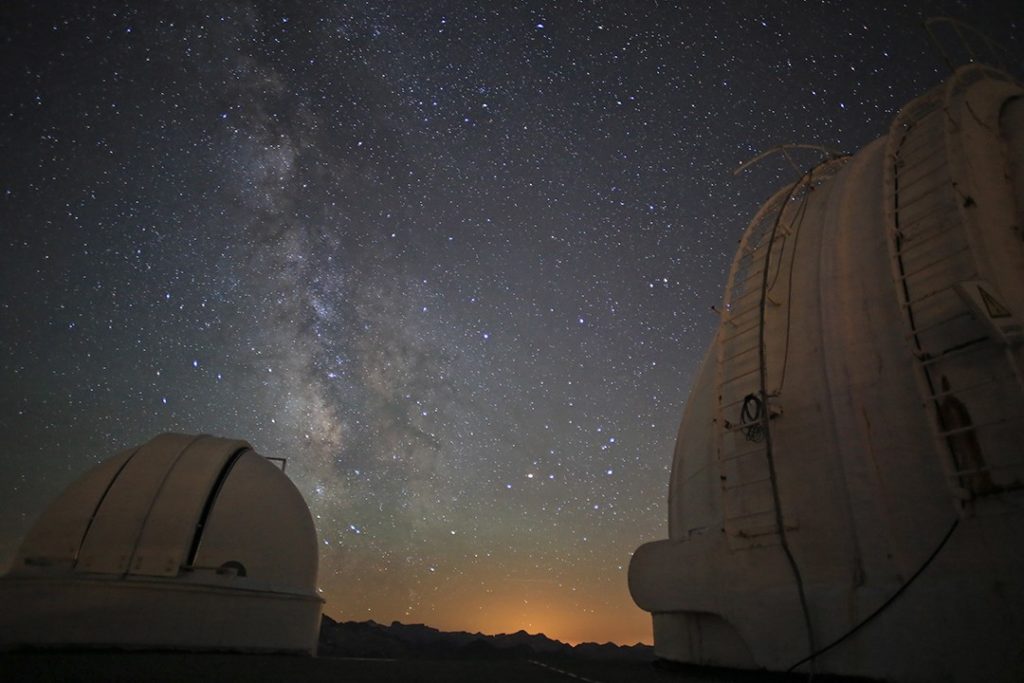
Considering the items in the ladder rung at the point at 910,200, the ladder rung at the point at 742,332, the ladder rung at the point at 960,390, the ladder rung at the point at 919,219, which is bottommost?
the ladder rung at the point at 960,390

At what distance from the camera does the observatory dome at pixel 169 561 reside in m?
11.0

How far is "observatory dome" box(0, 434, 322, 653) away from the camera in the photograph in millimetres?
11016

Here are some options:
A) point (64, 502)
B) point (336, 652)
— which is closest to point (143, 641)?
point (64, 502)

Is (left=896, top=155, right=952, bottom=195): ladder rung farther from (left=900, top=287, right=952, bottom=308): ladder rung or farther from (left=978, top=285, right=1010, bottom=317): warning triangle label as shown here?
(left=978, top=285, right=1010, bottom=317): warning triangle label

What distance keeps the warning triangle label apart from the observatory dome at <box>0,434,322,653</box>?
1388 centimetres

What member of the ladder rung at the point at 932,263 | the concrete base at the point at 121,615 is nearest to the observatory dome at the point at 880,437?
the ladder rung at the point at 932,263

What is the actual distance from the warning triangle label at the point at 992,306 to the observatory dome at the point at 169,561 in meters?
13.9

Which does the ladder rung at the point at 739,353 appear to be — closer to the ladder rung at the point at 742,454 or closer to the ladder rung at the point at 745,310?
the ladder rung at the point at 745,310

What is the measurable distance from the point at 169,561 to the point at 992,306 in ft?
47.0

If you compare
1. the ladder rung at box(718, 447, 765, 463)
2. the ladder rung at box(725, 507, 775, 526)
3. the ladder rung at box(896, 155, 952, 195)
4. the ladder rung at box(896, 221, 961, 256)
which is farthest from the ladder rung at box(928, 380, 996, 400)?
the ladder rung at box(896, 155, 952, 195)

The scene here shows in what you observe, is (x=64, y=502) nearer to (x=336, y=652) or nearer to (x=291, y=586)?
(x=291, y=586)

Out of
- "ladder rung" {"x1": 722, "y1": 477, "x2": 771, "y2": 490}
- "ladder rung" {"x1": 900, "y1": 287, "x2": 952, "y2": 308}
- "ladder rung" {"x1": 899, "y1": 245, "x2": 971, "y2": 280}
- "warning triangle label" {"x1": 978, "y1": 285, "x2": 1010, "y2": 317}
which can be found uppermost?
"ladder rung" {"x1": 899, "y1": 245, "x2": 971, "y2": 280}

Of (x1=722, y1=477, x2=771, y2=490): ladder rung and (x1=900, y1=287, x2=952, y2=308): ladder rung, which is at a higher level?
(x1=900, y1=287, x2=952, y2=308): ladder rung

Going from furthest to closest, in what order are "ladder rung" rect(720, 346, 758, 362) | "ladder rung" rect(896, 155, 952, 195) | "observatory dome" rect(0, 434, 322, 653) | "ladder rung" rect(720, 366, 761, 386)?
"observatory dome" rect(0, 434, 322, 653) < "ladder rung" rect(720, 346, 758, 362) < "ladder rung" rect(720, 366, 761, 386) < "ladder rung" rect(896, 155, 952, 195)
